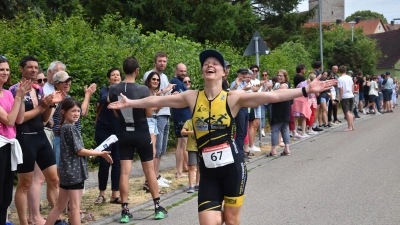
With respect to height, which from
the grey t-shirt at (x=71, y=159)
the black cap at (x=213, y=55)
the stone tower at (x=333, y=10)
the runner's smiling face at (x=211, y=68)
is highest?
the stone tower at (x=333, y=10)

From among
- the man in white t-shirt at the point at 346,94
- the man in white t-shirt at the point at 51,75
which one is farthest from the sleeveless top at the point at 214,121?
the man in white t-shirt at the point at 346,94

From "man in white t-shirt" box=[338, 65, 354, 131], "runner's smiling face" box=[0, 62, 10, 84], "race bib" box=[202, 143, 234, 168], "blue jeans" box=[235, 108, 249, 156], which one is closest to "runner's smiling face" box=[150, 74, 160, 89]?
"runner's smiling face" box=[0, 62, 10, 84]

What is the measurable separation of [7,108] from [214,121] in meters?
2.39

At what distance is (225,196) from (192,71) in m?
10.1

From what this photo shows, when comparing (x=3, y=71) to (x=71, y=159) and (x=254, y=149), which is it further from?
(x=254, y=149)

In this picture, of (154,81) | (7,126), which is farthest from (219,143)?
(154,81)

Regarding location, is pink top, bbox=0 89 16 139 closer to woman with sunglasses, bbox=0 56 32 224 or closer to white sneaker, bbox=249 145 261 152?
woman with sunglasses, bbox=0 56 32 224

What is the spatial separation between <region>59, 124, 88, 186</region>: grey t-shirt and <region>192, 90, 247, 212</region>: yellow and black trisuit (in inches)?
71.2

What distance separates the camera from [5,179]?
6473 mm

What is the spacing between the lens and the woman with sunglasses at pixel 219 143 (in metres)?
5.64

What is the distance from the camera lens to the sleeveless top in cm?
568

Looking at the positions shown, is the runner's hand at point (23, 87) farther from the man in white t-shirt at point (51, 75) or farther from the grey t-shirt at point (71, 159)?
the man in white t-shirt at point (51, 75)

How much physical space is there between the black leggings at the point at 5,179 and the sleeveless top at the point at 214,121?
2.14 meters

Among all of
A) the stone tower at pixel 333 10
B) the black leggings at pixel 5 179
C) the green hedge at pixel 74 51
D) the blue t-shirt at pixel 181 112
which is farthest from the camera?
the stone tower at pixel 333 10
